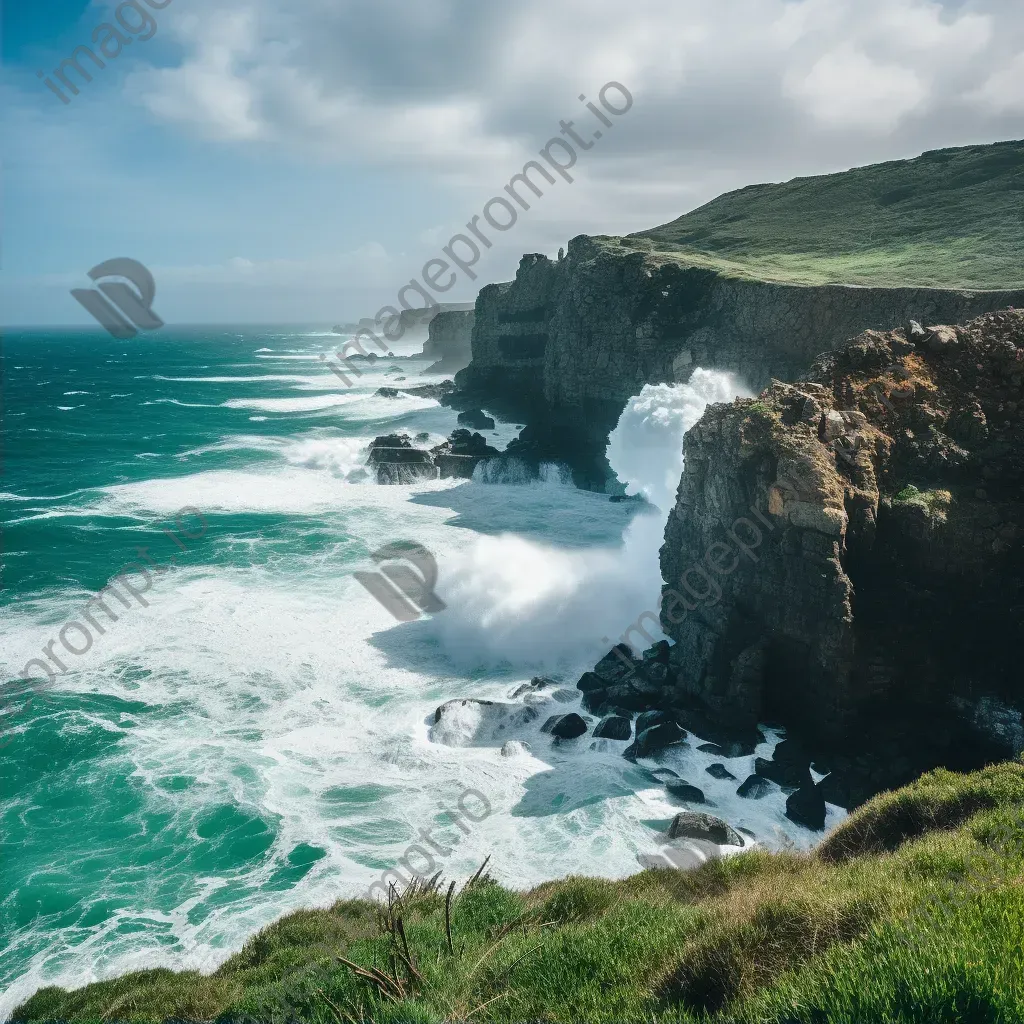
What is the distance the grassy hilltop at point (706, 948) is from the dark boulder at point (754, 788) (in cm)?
604

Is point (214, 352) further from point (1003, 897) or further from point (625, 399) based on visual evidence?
point (1003, 897)

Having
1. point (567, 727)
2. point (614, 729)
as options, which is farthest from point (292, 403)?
point (614, 729)

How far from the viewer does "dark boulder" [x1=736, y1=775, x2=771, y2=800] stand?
1725 centimetres

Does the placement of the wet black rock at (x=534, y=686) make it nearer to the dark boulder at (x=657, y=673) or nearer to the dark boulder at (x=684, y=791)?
the dark boulder at (x=657, y=673)

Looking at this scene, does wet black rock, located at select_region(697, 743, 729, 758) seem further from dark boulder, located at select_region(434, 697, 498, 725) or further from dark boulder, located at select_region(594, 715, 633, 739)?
dark boulder, located at select_region(434, 697, 498, 725)

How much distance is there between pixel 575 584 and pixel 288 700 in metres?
12.6

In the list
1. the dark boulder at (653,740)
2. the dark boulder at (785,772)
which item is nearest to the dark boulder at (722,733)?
the dark boulder at (653,740)

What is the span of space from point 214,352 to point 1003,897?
6503 inches

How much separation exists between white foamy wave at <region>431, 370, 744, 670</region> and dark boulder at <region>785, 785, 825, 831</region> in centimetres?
829

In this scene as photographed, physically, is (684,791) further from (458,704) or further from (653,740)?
(458,704)

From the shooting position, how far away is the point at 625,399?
4747cm

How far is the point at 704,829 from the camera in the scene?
15.7m

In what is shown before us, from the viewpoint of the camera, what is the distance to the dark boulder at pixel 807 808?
16.2 m

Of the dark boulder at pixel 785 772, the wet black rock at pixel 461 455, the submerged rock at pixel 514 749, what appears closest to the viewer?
the dark boulder at pixel 785 772
